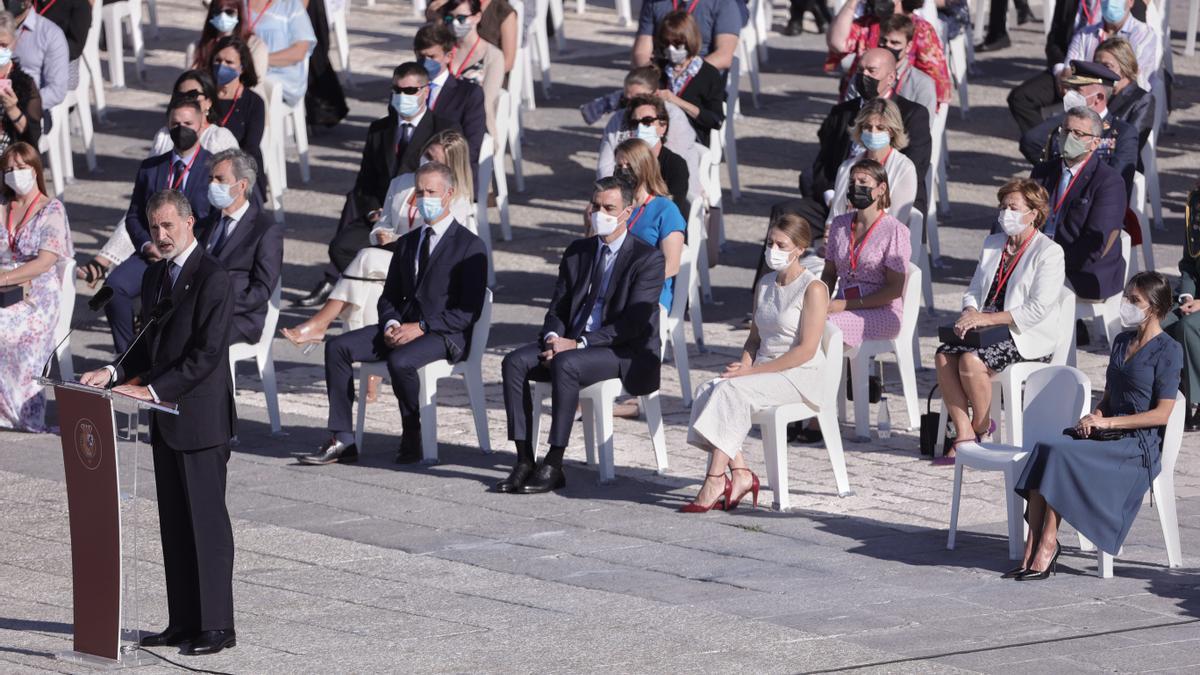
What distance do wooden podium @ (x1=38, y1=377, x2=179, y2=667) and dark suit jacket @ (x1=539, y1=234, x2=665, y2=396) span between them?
3.23m

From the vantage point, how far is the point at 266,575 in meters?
8.80

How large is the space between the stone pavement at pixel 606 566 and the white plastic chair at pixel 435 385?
122 mm

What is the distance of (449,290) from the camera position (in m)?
10.9

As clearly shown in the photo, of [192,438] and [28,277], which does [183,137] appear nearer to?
[28,277]

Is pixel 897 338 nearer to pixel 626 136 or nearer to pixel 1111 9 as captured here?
pixel 626 136

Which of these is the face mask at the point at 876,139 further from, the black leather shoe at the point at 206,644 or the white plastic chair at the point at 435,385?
the black leather shoe at the point at 206,644

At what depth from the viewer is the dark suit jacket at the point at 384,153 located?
13.2 metres

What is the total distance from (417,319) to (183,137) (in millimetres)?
2362

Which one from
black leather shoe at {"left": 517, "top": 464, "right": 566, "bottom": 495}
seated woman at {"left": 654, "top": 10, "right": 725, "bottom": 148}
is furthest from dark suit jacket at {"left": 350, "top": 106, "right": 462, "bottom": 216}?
black leather shoe at {"left": 517, "top": 464, "right": 566, "bottom": 495}

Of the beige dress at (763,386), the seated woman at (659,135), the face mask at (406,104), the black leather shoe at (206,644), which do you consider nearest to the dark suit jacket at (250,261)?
the face mask at (406,104)

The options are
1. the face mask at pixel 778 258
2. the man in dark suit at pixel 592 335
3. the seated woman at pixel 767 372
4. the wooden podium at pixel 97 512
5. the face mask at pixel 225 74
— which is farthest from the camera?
the face mask at pixel 225 74

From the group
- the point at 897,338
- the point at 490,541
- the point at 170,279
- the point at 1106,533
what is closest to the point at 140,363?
the point at 170,279

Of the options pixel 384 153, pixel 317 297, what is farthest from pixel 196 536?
pixel 317 297

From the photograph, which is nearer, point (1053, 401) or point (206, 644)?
point (206, 644)
